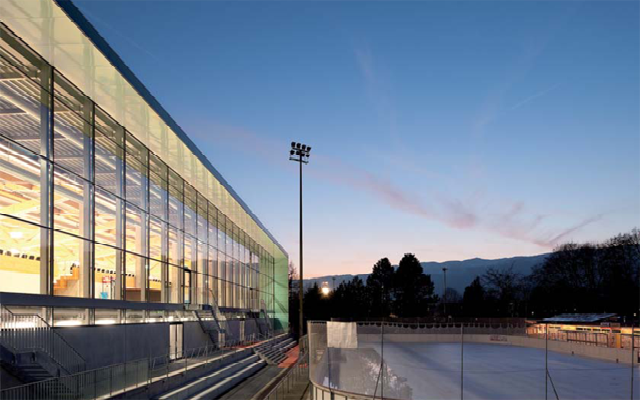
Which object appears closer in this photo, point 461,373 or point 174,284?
point 461,373

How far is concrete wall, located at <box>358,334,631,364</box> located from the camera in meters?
40.7

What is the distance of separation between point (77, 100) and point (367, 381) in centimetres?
1635

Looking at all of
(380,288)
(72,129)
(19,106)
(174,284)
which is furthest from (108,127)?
(380,288)

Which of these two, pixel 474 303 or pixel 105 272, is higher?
pixel 105 272

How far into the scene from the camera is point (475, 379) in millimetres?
28922

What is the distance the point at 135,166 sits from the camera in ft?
110

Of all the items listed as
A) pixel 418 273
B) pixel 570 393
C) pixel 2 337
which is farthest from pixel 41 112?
pixel 418 273

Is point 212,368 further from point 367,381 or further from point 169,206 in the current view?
point 367,381

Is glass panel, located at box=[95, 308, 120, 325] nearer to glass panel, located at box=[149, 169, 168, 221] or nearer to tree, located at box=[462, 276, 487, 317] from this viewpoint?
glass panel, located at box=[149, 169, 168, 221]

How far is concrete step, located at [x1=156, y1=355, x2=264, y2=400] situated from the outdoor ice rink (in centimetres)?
677

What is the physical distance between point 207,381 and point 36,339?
12.6 m

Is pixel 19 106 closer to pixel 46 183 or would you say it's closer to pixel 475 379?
pixel 46 183

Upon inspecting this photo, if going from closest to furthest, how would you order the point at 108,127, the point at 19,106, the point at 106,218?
the point at 19,106 < the point at 106,218 < the point at 108,127

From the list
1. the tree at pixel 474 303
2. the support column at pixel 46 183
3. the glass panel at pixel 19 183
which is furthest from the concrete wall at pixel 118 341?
the tree at pixel 474 303
